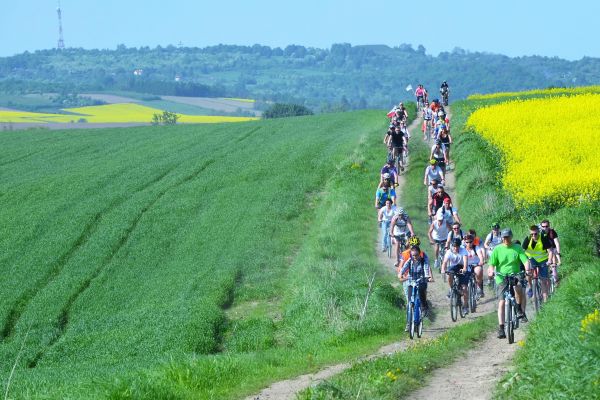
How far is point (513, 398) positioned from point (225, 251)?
21540 millimetres

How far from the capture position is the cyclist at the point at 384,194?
29.6 meters

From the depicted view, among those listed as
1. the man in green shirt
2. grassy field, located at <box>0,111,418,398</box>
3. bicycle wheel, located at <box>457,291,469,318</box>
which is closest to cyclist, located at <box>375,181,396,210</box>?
grassy field, located at <box>0,111,418,398</box>

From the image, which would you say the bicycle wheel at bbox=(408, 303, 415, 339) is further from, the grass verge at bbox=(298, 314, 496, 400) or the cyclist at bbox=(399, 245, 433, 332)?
the grass verge at bbox=(298, 314, 496, 400)

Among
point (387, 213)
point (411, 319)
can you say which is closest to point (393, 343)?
point (411, 319)

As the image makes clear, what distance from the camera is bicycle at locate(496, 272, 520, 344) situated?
1927 centimetres

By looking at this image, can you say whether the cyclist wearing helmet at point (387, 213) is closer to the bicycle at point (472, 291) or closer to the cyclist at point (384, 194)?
the cyclist at point (384, 194)

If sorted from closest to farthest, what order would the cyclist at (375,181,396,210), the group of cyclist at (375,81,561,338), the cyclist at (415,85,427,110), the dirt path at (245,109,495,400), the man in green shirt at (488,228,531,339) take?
the dirt path at (245,109,495,400) < the man in green shirt at (488,228,531,339) < the group of cyclist at (375,81,561,338) < the cyclist at (375,181,396,210) < the cyclist at (415,85,427,110)

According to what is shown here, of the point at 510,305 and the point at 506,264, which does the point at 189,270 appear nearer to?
the point at 506,264

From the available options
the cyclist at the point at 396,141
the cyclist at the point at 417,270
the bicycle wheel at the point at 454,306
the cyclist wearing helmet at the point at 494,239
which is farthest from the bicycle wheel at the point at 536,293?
the cyclist at the point at 396,141

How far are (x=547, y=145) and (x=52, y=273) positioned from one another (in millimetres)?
15645

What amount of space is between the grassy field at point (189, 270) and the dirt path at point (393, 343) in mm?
349

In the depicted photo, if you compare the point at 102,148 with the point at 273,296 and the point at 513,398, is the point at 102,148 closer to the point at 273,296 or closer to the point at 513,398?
the point at 273,296

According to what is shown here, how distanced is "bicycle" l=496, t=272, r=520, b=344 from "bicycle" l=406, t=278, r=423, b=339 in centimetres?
197

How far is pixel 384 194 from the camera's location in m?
29.8
